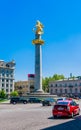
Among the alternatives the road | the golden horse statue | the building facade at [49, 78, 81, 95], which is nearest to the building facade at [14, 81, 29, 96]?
the building facade at [49, 78, 81, 95]

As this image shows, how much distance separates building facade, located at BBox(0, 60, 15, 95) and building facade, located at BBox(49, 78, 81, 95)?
2746cm

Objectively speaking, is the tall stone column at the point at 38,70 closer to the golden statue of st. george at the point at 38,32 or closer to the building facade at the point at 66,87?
the golden statue of st. george at the point at 38,32

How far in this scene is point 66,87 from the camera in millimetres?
153750

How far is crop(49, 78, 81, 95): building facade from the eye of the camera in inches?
5881

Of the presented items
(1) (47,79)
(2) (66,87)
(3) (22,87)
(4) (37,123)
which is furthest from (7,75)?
(4) (37,123)

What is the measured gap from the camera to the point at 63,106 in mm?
24969

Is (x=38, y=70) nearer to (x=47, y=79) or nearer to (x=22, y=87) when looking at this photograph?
(x=47, y=79)

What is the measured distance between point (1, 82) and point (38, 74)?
207ft

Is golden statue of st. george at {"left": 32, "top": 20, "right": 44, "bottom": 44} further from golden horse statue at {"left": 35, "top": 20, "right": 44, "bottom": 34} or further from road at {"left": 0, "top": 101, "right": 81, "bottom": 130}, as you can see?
road at {"left": 0, "top": 101, "right": 81, "bottom": 130}

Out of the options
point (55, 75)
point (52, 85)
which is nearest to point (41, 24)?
point (52, 85)

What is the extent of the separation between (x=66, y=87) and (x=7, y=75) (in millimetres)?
33328

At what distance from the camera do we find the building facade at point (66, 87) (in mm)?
149375

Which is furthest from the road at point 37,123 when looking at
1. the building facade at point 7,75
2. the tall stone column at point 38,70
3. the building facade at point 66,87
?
the building facade at point 66,87

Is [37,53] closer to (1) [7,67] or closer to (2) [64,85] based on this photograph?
(1) [7,67]
